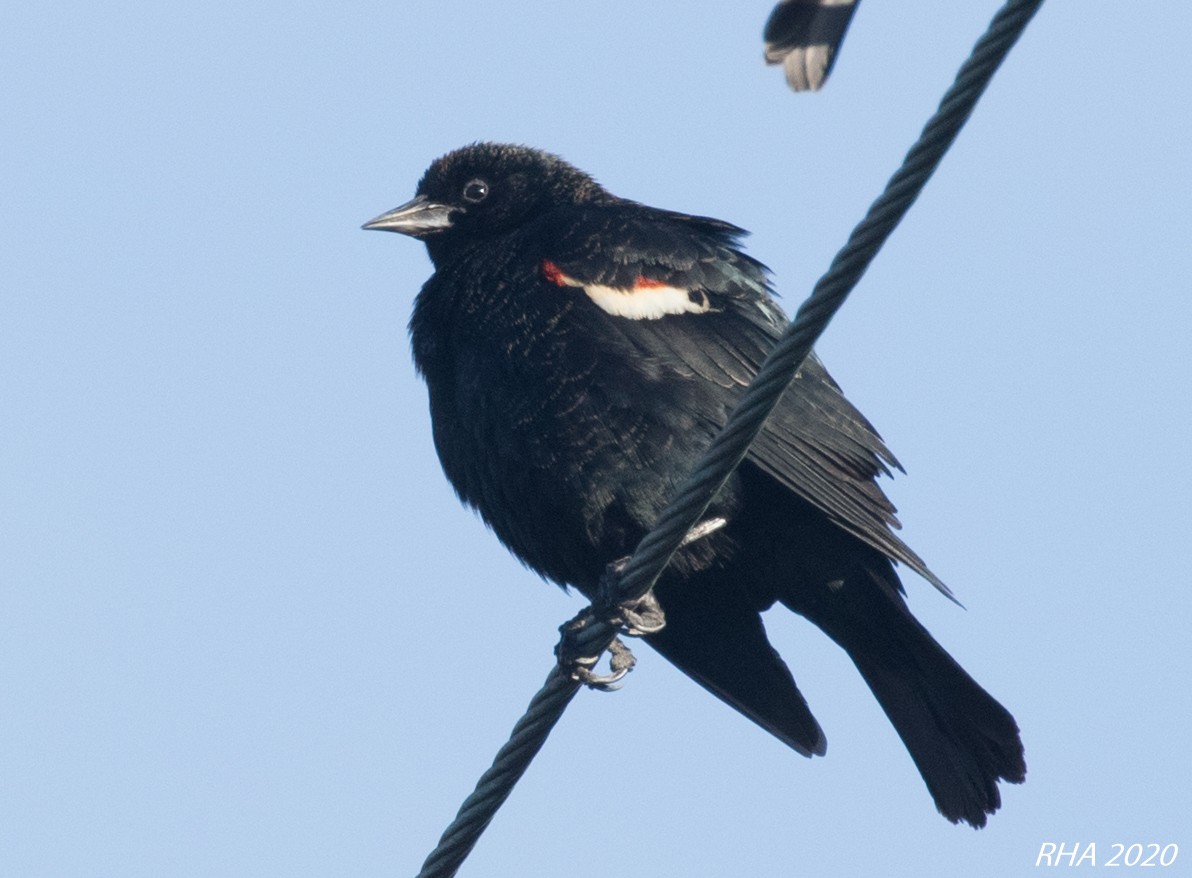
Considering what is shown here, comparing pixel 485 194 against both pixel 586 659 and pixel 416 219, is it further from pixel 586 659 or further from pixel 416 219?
pixel 586 659

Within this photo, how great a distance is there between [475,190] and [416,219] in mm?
276

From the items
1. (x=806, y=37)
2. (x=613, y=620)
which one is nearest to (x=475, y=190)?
(x=613, y=620)

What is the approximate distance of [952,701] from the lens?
5.49 m

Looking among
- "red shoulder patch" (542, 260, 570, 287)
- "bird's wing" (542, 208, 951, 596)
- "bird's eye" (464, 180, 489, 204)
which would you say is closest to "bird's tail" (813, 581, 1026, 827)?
"bird's wing" (542, 208, 951, 596)

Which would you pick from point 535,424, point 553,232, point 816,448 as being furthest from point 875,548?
point 553,232

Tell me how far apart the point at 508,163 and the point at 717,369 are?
1.90 metres

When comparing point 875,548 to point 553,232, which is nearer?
point 875,548

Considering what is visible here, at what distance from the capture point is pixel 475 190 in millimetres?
6910

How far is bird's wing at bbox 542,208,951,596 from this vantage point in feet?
17.4

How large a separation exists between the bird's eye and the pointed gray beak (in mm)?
96

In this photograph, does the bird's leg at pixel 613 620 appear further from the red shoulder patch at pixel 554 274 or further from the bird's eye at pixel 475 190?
the bird's eye at pixel 475 190

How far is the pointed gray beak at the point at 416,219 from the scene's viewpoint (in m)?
6.82

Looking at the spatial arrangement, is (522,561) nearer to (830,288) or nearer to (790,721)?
(790,721)

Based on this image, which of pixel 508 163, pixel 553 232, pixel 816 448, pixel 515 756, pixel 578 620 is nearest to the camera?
pixel 515 756
